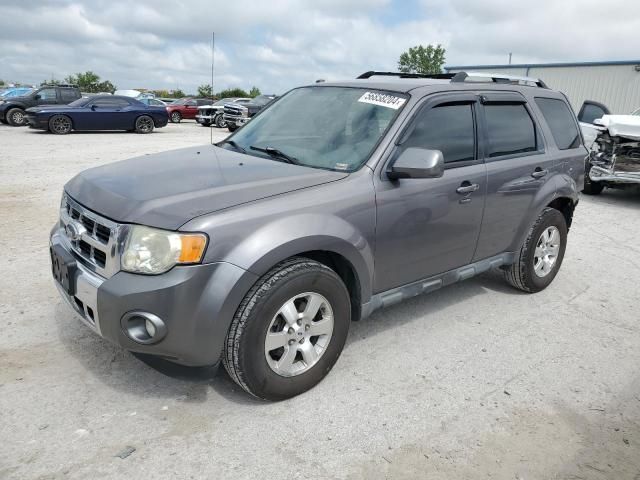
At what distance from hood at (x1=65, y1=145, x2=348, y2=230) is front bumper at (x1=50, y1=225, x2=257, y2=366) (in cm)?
28

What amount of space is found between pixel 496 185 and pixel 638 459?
2.06m

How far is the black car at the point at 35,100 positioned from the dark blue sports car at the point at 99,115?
224 centimetres

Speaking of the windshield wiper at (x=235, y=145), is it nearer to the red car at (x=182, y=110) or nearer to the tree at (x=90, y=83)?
the red car at (x=182, y=110)

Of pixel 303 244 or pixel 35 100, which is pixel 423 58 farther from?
pixel 303 244

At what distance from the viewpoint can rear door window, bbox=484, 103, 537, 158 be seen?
13.8 feet

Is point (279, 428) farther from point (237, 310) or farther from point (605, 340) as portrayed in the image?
point (605, 340)

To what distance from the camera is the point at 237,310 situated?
9.16 ft

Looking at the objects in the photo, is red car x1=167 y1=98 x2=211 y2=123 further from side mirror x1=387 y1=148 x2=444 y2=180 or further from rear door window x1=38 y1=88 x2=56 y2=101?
side mirror x1=387 y1=148 x2=444 y2=180

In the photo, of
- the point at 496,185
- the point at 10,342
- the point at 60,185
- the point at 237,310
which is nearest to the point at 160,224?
the point at 237,310

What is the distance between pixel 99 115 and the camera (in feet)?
63.0

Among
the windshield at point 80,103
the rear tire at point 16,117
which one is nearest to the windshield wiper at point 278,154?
the windshield at point 80,103

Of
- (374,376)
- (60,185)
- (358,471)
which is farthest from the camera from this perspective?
(60,185)

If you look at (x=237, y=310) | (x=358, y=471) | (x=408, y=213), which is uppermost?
(x=408, y=213)

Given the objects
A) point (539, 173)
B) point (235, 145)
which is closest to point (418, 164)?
point (235, 145)
